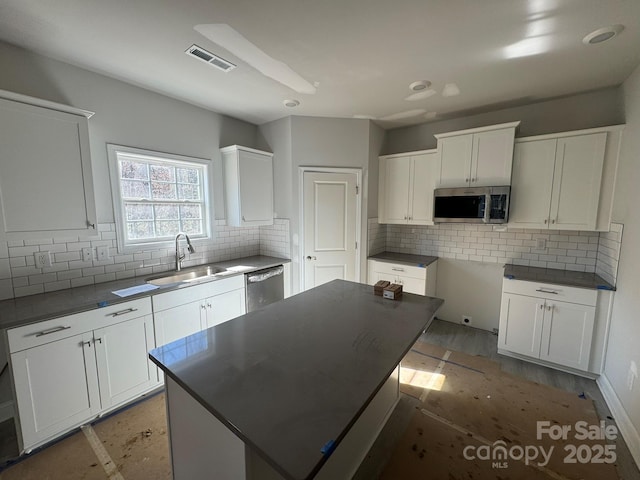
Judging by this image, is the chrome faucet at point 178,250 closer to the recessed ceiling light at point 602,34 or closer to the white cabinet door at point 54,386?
the white cabinet door at point 54,386

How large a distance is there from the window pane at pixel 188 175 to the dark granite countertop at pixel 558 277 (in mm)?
3702

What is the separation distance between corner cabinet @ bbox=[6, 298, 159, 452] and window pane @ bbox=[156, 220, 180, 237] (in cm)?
95

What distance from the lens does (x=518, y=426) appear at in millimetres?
1975

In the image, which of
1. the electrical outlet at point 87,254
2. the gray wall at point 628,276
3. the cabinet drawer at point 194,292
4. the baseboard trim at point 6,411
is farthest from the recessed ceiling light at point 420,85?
the baseboard trim at point 6,411

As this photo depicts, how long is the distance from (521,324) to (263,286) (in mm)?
2871

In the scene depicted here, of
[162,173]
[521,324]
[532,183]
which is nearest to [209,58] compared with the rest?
[162,173]

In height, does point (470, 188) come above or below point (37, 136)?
below

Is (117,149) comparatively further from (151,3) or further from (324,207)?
(324,207)

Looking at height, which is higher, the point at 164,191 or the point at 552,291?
the point at 164,191

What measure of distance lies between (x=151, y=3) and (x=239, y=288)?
95.1 inches

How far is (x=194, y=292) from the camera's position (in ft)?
8.36

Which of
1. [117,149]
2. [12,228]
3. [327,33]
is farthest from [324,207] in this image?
[12,228]

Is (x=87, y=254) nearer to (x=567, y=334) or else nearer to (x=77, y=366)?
(x=77, y=366)

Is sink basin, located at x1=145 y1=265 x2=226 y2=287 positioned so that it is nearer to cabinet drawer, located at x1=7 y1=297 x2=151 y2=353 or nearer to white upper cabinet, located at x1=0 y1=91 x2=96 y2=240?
cabinet drawer, located at x1=7 y1=297 x2=151 y2=353
